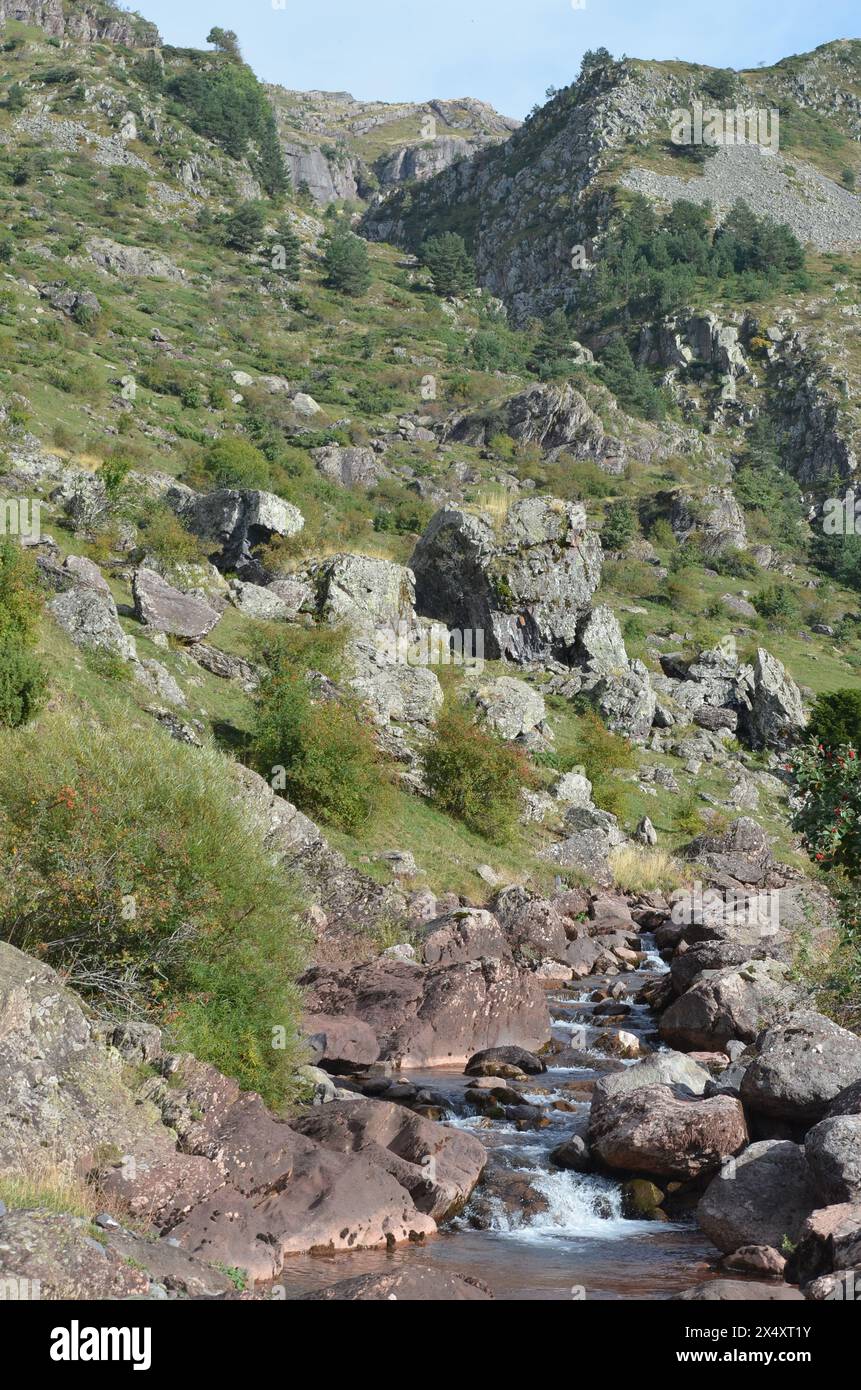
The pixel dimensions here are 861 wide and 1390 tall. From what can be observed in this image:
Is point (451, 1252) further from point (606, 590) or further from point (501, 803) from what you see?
point (606, 590)

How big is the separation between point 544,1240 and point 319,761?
58.9 feet

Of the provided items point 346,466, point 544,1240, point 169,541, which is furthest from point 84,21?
point 544,1240

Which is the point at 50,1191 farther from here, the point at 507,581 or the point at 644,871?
the point at 507,581

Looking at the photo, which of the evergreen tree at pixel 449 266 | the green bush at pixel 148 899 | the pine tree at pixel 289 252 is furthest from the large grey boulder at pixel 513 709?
the evergreen tree at pixel 449 266

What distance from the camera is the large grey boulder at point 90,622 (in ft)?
94.4

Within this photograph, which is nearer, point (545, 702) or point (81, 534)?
point (81, 534)

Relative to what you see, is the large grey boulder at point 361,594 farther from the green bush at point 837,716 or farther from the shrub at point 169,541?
the green bush at point 837,716

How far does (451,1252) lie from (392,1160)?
146 cm

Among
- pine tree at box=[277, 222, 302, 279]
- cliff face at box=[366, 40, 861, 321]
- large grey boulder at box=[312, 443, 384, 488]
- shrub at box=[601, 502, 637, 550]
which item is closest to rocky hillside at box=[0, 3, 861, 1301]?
shrub at box=[601, 502, 637, 550]

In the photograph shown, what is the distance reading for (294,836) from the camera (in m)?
25.2

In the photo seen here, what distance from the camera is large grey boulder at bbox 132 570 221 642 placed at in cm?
3328

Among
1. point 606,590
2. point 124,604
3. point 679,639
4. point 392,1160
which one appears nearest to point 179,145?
point 606,590

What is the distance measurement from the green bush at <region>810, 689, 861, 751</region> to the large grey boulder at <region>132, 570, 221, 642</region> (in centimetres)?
3001
